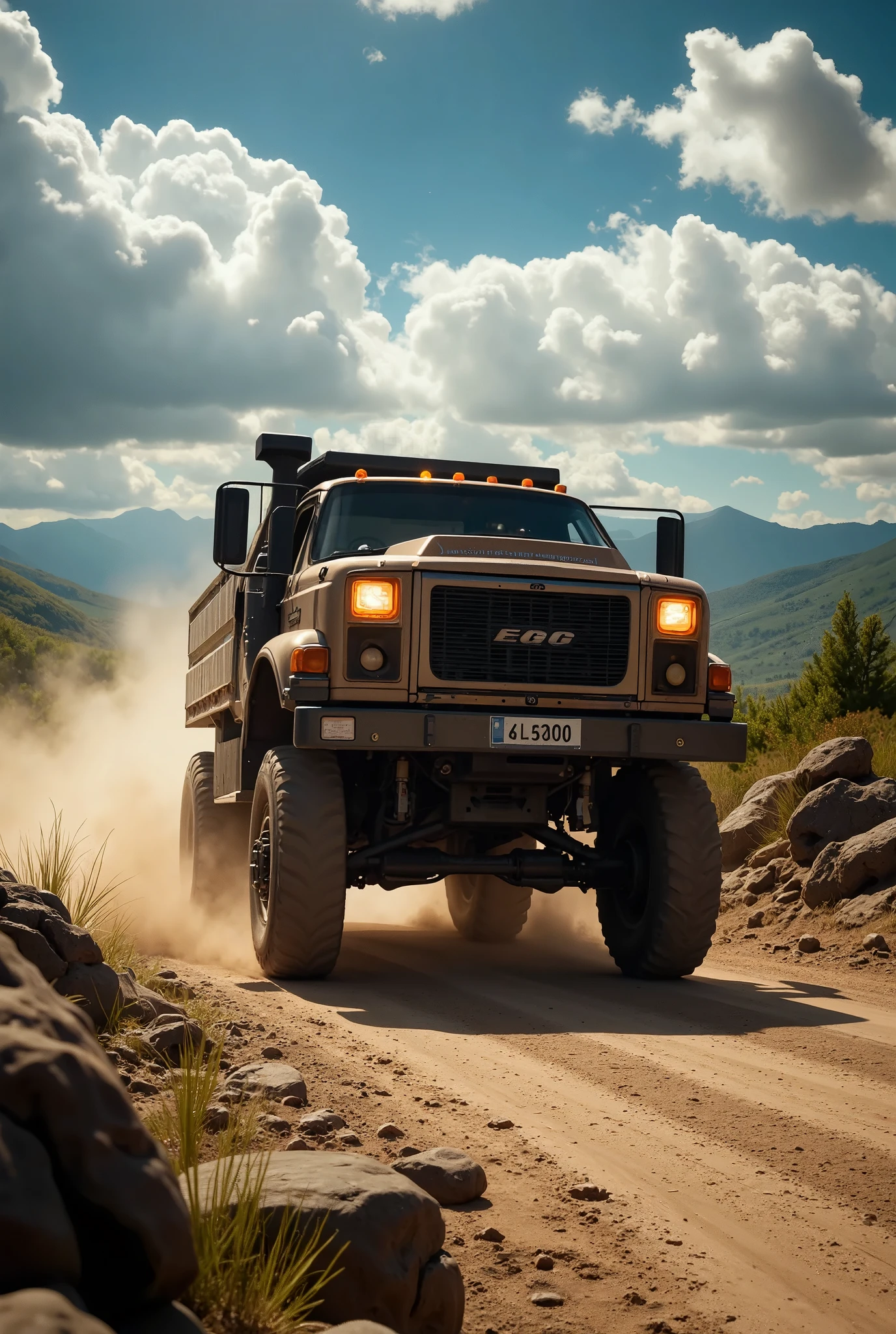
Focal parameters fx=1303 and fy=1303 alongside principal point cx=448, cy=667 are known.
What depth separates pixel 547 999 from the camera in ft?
23.4

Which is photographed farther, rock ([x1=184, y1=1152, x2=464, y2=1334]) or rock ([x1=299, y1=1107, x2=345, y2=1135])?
rock ([x1=299, y1=1107, x2=345, y2=1135])

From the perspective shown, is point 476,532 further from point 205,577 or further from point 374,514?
point 205,577

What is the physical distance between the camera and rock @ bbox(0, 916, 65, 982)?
4465 millimetres

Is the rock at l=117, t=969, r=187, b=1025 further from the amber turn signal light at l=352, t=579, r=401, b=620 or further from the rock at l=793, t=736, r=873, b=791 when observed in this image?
the rock at l=793, t=736, r=873, b=791

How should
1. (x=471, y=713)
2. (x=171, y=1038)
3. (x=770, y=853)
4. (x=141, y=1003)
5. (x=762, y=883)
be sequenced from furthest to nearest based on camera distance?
(x=770, y=853)
(x=762, y=883)
(x=471, y=713)
(x=141, y=1003)
(x=171, y=1038)

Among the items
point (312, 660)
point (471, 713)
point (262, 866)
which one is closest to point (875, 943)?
point (471, 713)

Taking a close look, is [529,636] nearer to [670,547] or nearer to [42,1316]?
[670,547]

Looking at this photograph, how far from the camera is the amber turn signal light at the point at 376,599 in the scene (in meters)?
7.12

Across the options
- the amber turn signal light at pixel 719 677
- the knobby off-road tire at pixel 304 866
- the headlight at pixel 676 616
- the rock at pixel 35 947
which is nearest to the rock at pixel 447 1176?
the rock at pixel 35 947

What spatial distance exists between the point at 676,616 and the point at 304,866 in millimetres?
2562

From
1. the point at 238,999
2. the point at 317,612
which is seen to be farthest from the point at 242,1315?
the point at 317,612

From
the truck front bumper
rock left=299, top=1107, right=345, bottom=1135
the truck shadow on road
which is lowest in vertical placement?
the truck shadow on road

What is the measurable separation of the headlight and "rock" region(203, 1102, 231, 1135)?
434cm

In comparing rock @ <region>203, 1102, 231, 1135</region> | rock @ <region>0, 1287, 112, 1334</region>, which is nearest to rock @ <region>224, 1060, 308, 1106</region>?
rock @ <region>203, 1102, 231, 1135</region>
